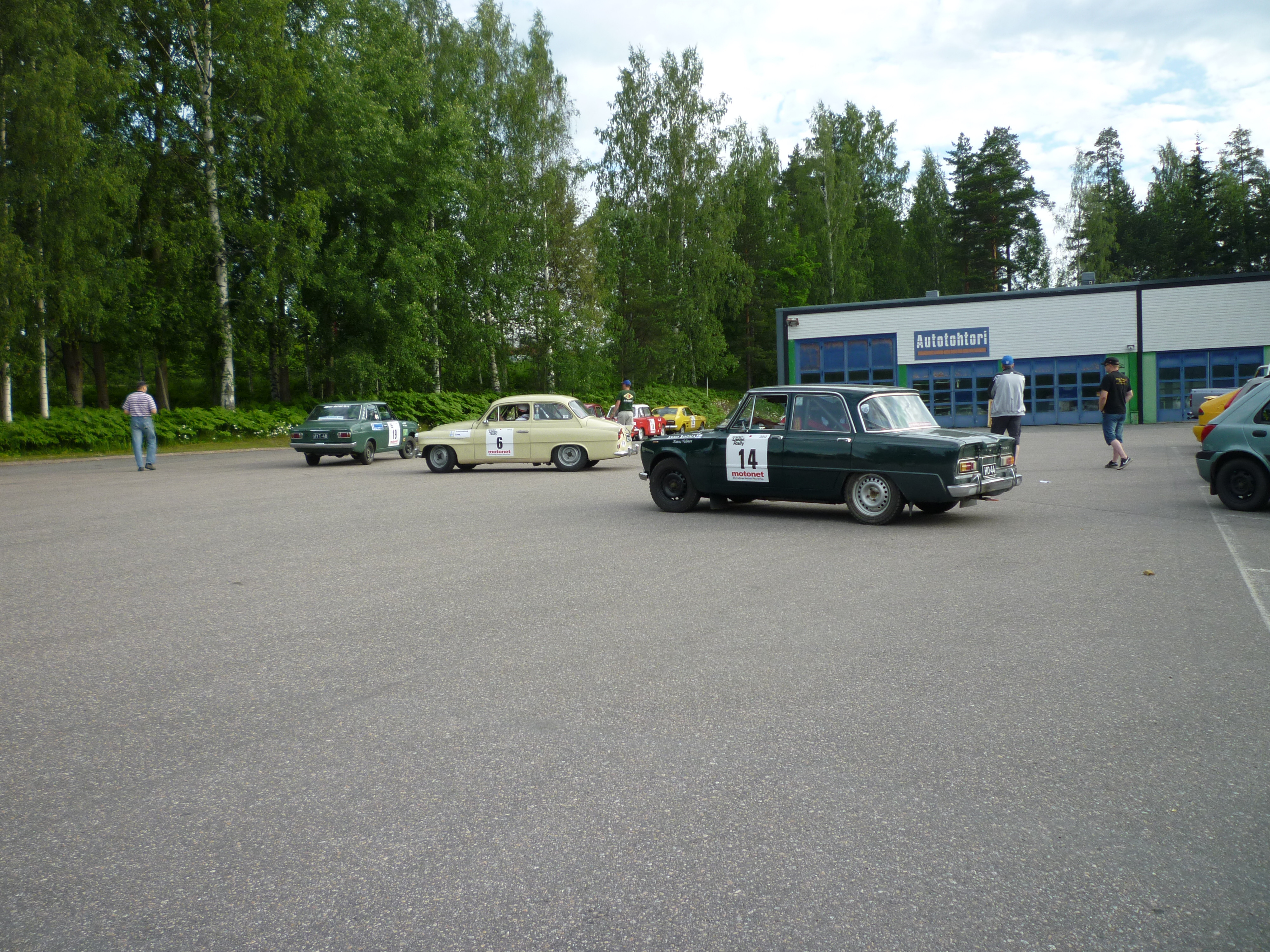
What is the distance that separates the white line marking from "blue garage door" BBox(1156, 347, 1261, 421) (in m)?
35.4

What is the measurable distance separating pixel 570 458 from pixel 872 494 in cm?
1011

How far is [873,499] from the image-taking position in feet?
36.6

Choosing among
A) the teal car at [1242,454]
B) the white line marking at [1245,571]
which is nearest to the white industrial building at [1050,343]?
the teal car at [1242,454]

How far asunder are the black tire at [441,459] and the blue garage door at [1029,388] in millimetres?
28855

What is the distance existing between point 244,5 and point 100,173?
8.02m

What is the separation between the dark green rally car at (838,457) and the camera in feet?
35.4

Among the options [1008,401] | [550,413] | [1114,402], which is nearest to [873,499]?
[1008,401]

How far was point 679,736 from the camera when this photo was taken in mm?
4312

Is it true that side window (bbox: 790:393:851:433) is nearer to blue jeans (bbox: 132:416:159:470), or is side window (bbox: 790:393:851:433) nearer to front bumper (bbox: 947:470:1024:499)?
front bumper (bbox: 947:470:1024:499)

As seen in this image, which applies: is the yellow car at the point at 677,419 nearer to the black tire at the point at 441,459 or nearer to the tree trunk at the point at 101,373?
the black tire at the point at 441,459

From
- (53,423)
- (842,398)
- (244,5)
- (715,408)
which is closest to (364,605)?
(842,398)

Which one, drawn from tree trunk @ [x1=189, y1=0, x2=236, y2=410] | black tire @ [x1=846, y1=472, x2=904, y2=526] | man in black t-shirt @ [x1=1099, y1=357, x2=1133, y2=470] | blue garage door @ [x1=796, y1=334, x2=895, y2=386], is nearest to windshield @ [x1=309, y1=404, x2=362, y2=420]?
tree trunk @ [x1=189, y1=0, x2=236, y2=410]

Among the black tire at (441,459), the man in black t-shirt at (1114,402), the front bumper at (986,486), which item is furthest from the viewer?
the black tire at (441,459)

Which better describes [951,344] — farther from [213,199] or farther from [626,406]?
[213,199]
